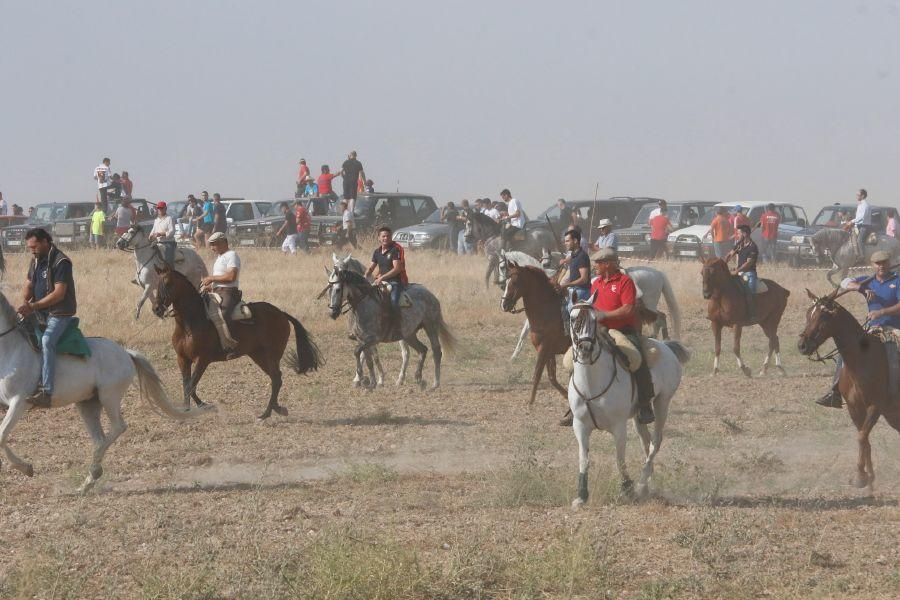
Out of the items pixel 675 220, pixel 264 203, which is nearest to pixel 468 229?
pixel 675 220

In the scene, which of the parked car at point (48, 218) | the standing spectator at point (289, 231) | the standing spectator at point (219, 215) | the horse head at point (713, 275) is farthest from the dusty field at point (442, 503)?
the parked car at point (48, 218)

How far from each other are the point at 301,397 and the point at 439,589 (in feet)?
29.4

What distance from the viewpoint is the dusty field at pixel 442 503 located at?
813 centimetres

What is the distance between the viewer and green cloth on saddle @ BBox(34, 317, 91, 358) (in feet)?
36.2

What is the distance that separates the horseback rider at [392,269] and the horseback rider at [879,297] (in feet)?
21.7

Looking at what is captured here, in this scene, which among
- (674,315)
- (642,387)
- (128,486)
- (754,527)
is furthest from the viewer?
(674,315)

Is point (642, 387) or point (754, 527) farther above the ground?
point (642, 387)

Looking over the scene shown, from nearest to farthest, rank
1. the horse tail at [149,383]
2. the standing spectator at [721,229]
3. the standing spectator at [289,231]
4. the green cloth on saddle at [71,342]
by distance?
the green cloth on saddle at [71,342]
the horse tail at [149,383]
the standing spectator at [721,229]
the standing spectator at [289,231]

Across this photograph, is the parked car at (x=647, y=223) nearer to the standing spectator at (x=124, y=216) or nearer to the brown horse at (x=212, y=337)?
the standing spectator at (x=124, y=216)

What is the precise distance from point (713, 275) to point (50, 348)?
10.6 m

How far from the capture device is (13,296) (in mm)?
26734

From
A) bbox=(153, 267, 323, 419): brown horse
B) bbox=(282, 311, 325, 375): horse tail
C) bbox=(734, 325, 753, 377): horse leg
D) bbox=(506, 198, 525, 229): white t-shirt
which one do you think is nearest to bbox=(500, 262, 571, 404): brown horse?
bbox=(282, 311, 325, 375): horse tail

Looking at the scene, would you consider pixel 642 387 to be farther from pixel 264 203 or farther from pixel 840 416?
pixel 264 203

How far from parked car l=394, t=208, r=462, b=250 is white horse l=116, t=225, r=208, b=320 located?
13.1m
